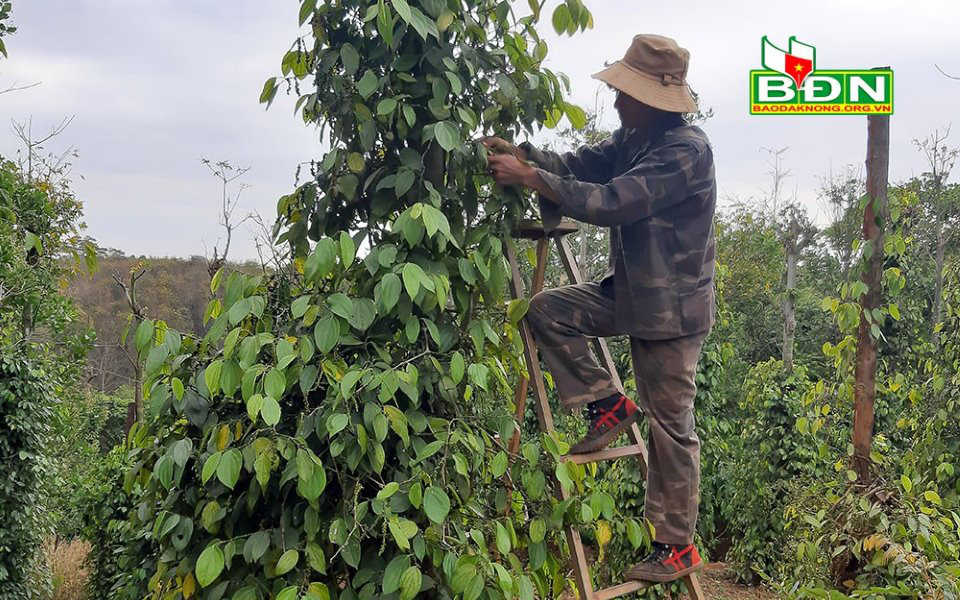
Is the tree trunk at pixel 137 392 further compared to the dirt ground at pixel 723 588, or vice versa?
the dirt ground at pixel 723 588

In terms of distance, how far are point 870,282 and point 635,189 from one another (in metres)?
1.27

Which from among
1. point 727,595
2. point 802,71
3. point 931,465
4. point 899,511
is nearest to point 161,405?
point 899,511

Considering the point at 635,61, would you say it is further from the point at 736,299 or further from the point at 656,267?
the point at 736,299

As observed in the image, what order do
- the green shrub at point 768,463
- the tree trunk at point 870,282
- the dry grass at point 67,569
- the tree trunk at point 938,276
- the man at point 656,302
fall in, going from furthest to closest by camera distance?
the tree trunk at point 938,276, the dry grass at point 67,569, the green shrub at point 768,463, the tree trunk at point 870,282, the man at point 656,302

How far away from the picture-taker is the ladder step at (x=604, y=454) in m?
2.52

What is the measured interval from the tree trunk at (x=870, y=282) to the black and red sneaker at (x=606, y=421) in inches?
41.6

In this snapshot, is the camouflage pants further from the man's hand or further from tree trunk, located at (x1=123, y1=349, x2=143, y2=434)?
tree trunk, located at (x1=123, y1=349, x2=143, y2=434)

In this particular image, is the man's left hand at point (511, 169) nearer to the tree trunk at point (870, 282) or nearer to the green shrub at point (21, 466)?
the tree trunk at point (870, 282)

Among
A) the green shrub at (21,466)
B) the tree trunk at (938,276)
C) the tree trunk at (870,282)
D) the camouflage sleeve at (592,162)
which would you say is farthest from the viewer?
the tree trunk at (938,276)

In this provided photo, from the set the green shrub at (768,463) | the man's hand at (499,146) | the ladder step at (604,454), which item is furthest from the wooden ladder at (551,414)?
the green shrub at (768,463)

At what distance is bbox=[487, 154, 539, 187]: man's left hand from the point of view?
7.71 feet

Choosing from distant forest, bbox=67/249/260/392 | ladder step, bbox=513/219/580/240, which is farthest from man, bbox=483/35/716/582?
distant forest, bbox=67/249/260/392

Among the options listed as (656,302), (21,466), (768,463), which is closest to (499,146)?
(656,302)

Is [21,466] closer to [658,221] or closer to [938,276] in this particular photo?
[658,221]
